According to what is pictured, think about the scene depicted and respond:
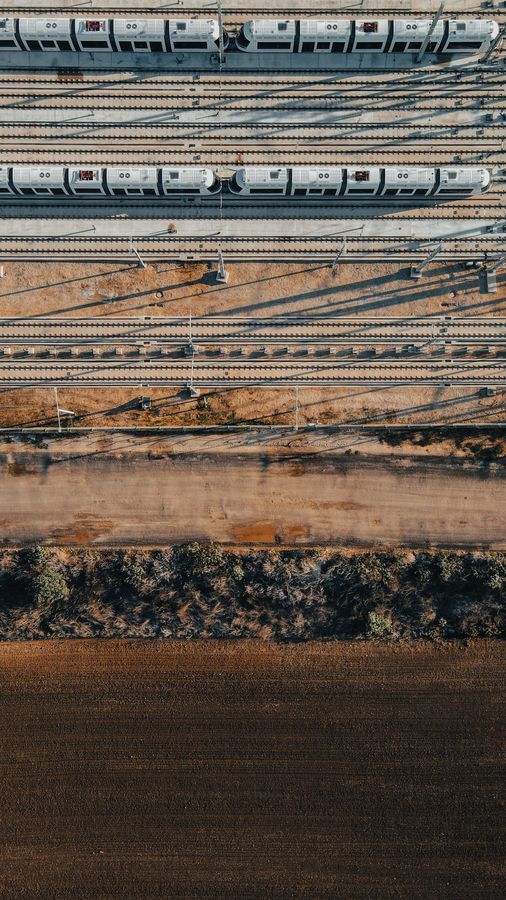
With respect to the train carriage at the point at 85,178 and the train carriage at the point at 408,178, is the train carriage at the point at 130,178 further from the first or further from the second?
the train carriage at the point at 408,178

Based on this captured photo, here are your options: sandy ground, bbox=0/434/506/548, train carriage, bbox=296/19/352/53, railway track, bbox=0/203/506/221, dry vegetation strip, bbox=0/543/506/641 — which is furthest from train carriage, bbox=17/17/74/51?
dry vegetation strip, bbox=0/543/506/641

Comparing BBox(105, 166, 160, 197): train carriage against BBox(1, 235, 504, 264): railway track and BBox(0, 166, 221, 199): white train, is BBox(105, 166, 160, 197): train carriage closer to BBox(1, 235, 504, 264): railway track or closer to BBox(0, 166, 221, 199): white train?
BBox(0, 166, 221, 199): white train

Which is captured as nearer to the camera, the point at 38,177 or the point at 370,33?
the point at 38,177

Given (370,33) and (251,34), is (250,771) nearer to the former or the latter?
(251,34)

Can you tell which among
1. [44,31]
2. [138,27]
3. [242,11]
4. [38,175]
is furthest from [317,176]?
[44,31]

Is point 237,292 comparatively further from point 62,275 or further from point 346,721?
point 346,721

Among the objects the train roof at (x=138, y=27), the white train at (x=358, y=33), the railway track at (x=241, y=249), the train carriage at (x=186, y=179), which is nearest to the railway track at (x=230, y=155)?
the train carriage at (x=186, y=179)

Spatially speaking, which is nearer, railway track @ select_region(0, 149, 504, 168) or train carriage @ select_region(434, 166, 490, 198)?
train carriage @ select_region(434, 166, 490, 198)

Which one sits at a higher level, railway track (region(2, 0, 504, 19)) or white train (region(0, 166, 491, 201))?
railway track (region(2, 0, 504, 19))
